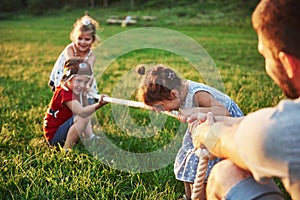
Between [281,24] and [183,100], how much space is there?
4.78ft

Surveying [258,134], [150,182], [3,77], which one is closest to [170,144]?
[150,182]

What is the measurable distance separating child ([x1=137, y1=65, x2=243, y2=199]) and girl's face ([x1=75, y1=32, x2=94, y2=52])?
6.63 feet

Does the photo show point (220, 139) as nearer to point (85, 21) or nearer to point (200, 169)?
point (200, 169)

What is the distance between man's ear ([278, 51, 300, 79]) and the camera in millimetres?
1531

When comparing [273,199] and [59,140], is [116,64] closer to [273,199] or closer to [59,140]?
[59,140]

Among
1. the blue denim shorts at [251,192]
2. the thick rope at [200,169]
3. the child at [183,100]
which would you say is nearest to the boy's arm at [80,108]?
the child at [183,100]

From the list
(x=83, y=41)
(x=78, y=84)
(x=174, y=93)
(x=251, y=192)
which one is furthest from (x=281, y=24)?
(x=83, y=41)

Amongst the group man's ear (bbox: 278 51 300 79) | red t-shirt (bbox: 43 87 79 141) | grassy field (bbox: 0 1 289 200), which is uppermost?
man's ear (bbox: 278 51 300 79)

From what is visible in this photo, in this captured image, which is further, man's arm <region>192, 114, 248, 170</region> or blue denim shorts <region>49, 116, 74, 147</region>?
blue denim shorts <region>49, 116, 74, 147</region>

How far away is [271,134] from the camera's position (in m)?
1.42

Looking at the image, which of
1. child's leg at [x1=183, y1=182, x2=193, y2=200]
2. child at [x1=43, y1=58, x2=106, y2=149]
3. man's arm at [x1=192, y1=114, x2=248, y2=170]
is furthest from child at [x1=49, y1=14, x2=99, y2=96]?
man's arm at [x1=192, y1=114, x2=248, y2=170]

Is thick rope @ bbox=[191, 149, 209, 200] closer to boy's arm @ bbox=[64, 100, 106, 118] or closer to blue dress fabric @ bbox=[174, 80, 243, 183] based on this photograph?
blue dress fabric @ bbox=[174, 80, 243, 183]

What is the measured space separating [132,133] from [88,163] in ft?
2.52

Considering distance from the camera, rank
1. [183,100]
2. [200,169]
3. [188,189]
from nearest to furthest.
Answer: [200,169] → [188,189] → [183,100]
